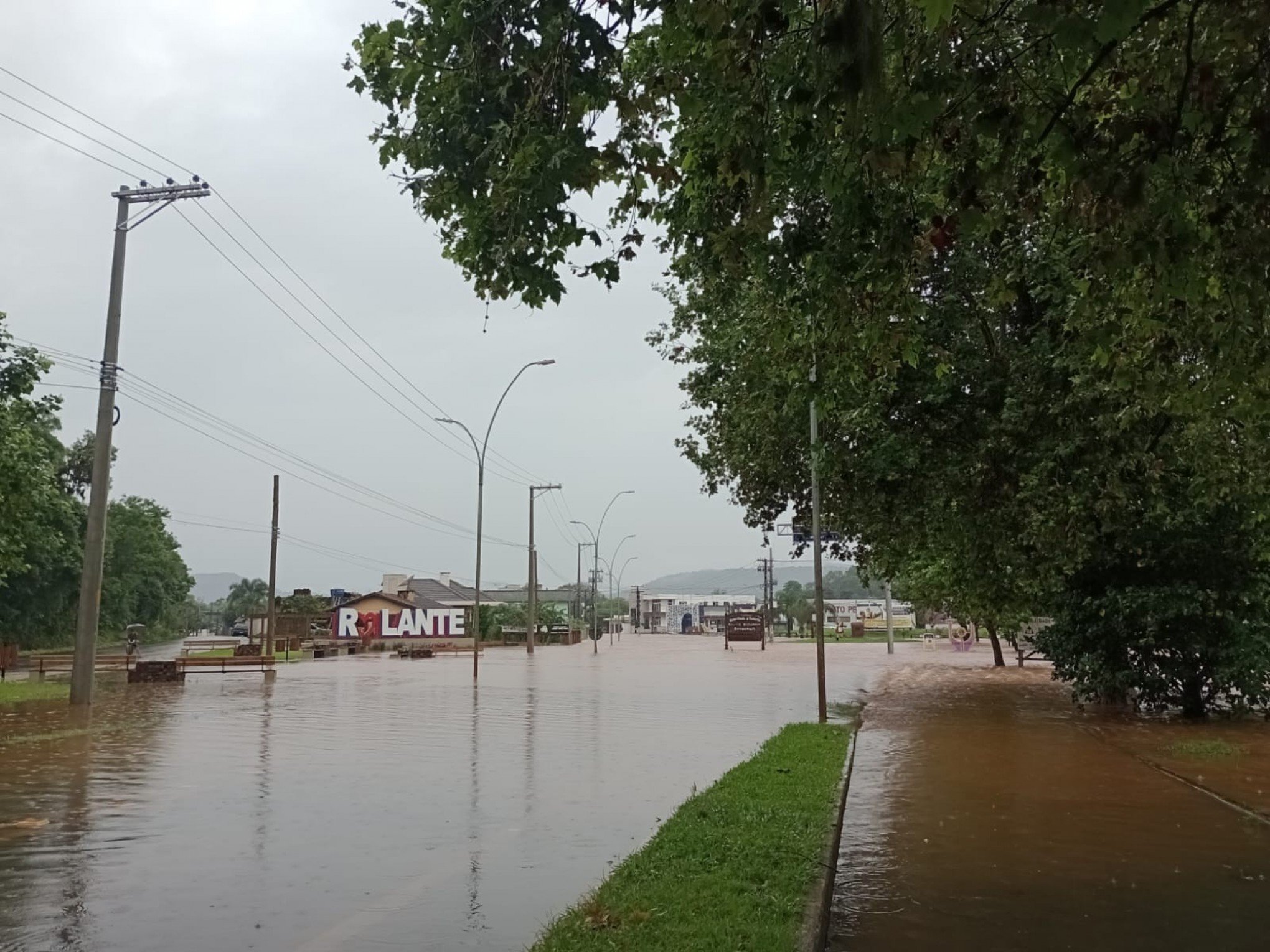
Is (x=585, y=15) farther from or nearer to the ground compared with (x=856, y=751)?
farther from the ground

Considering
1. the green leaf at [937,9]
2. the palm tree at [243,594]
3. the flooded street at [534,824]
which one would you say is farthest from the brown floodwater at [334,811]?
the palm tree at [243,594]

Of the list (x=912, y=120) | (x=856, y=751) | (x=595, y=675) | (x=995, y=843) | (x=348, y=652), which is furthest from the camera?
(x=348, y=652)

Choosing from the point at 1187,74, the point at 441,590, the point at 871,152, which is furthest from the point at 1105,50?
the point at 441,590

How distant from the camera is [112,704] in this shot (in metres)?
21.2

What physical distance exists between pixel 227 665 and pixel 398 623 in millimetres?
25916

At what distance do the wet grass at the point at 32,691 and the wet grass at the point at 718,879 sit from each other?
17777mm

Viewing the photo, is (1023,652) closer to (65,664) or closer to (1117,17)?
(65,664)

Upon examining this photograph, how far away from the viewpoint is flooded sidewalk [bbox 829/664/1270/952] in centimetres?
566

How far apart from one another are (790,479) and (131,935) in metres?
14.8

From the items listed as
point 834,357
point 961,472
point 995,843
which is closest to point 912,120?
point 834,357

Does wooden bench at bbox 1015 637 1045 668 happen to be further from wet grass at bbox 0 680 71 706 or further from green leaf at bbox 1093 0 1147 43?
green leaf at bbox 1093 0 1147 43

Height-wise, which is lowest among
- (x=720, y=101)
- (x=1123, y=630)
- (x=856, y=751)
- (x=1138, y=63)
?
(x=856, y=751)

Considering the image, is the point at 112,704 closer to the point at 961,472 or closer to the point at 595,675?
the point at 595,675

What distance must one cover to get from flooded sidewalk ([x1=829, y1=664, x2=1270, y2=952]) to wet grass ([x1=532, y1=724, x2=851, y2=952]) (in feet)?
1.13
